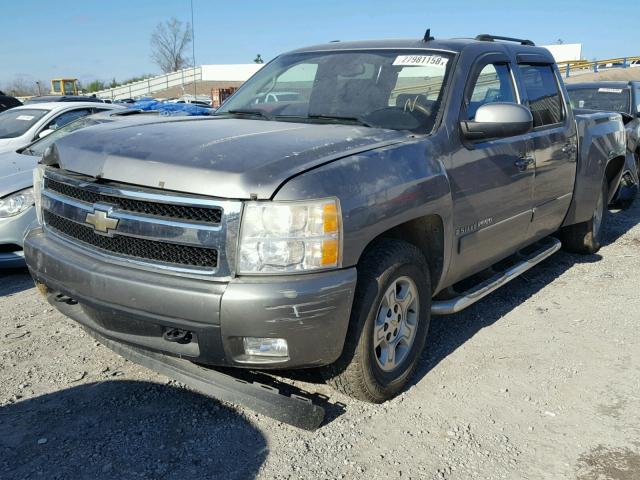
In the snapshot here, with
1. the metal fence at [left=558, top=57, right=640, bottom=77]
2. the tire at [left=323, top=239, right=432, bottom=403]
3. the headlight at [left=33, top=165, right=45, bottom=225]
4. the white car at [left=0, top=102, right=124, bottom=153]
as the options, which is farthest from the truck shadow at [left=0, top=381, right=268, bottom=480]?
the metal fence at [left=558, top=57, right=640, bottom=77]

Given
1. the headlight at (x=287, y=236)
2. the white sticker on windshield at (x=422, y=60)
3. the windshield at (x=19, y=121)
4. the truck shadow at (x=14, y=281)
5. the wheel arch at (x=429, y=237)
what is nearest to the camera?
the headlight at (x=287, y=236)

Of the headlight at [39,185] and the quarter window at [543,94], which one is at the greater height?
the quarter window at [543,94]

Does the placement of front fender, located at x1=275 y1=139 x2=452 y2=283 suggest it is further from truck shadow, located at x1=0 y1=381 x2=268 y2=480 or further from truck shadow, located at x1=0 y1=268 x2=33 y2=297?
truck shadow, located at x1=0 y1=268 x2=33 y2=297

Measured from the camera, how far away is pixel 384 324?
319 centimetres

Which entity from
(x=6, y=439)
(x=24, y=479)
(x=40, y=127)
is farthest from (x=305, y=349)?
(x=40, y=127)

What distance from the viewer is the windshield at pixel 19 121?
8422mm

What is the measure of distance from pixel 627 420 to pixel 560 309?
1.71 m

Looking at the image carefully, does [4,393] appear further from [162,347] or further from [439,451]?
[439,451]

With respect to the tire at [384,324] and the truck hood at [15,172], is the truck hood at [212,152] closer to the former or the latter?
the tire at [384,324]

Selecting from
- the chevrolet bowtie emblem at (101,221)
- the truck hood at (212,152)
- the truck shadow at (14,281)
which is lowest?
the truck shadow at (14,281)

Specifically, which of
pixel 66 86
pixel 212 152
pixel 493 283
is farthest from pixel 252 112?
pixel 66 86

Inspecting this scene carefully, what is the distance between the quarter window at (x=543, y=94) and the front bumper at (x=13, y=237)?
4.23 m

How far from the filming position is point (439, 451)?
9.57ft

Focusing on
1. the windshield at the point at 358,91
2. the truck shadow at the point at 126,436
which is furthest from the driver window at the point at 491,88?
the truck shadow at the point at 126,436
